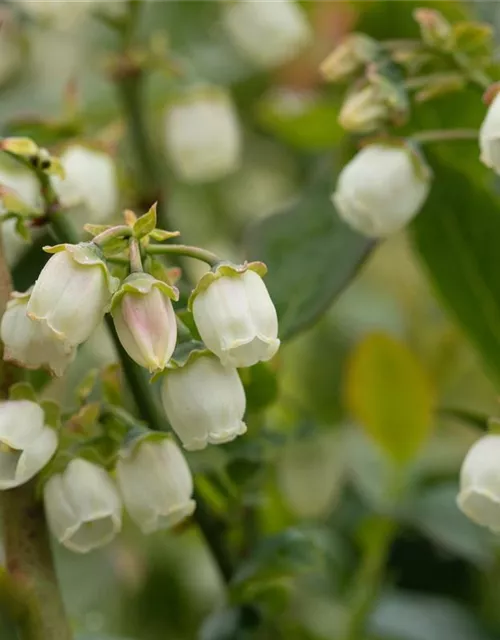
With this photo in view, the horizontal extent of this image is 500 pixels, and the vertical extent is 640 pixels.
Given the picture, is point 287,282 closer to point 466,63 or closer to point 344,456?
point 466,63

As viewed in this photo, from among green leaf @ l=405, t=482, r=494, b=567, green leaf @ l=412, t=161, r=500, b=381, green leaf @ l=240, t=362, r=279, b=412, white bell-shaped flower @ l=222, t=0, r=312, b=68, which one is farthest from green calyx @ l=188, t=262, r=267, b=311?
white bell-shaped flower @ l=222, t=0, r=312, b=68

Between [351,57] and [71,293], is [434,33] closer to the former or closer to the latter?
[351,57]

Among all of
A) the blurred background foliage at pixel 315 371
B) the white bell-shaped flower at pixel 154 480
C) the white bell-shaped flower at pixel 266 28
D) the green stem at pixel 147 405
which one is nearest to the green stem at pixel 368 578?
the blurred background foliage at pixel 315 371

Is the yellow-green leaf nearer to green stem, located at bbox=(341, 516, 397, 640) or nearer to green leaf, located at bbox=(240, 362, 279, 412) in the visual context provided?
green stem, located at bbox=(341, 516, 397, 640)

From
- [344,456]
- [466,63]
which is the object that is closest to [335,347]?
[344,456]

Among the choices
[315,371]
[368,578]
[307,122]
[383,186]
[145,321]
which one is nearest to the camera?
[145,321]

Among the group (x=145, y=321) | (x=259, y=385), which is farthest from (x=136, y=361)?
(x=259, y=385)

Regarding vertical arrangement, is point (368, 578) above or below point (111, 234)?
below
